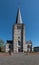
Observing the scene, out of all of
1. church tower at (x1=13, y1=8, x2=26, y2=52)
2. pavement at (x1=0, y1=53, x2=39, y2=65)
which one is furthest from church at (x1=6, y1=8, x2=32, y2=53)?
pavement at (x1=0, y1=53, x2=39, y2=65)

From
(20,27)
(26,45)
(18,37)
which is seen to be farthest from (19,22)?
(26,45)

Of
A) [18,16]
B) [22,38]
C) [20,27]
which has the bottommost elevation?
[22,38]

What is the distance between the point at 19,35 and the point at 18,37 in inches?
48.0

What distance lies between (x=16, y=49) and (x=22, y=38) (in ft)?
22.6

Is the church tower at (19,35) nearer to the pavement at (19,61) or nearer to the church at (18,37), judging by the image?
the church at (18,37)

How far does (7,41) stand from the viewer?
79.9 meters

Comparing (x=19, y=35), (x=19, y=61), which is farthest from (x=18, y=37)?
(x=19, y=61)

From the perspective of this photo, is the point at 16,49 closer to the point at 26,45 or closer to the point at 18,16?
the point at 26,45

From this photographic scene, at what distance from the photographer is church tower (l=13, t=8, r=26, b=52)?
74688 mm

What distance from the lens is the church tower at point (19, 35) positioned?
245 ft

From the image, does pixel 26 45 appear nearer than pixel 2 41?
Yes

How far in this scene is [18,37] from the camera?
76312 millimetres

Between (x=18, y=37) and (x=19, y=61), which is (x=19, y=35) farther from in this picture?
(x=19, y=61)

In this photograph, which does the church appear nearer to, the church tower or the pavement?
the church tower
